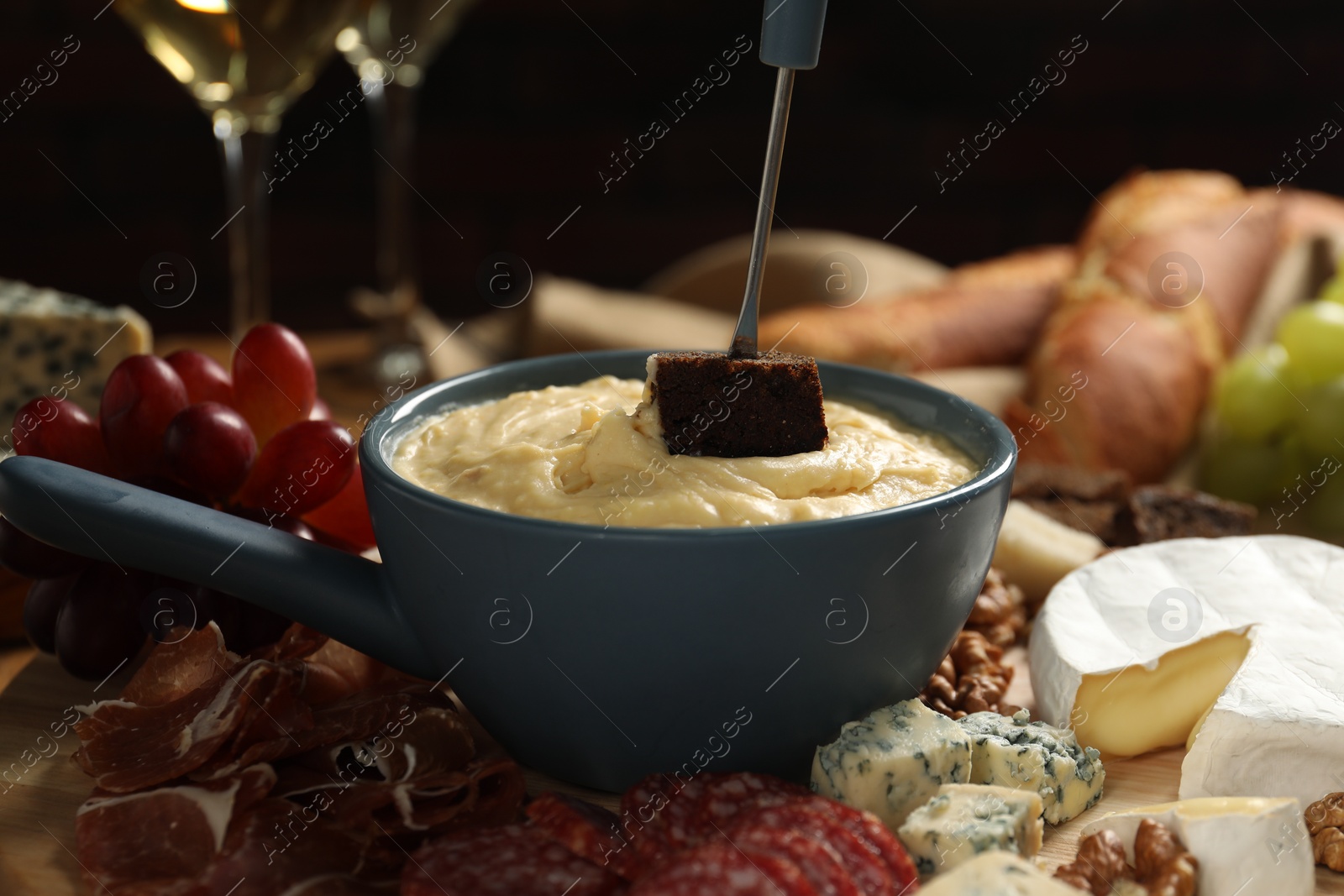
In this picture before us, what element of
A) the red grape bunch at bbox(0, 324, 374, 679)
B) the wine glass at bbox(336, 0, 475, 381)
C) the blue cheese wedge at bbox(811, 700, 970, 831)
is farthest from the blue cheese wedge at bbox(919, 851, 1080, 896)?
the wine glass at bbox(336, 0, 475, 381)

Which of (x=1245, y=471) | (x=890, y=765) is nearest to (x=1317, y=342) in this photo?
(x=1245, y=471)

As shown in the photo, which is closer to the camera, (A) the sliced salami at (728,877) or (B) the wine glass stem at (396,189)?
(A) the sliced salami at (728,877)

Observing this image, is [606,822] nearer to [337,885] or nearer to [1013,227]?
[337,885]

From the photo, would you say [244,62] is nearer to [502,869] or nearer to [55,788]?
[55,788]

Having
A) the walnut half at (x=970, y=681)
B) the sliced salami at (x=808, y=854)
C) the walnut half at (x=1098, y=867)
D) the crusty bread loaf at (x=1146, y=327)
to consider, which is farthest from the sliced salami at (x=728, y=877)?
the crusty bread loaf at (x=1146, y=327)

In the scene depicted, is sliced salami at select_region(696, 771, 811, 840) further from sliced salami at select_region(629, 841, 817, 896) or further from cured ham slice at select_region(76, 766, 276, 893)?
cured ham slice at select_region(76, 766, 276, 893)

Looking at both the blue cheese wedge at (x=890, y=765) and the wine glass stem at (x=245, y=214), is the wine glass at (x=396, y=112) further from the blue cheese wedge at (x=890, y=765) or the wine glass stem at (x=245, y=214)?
the blue cheese wedge at (x=890, y=765)
